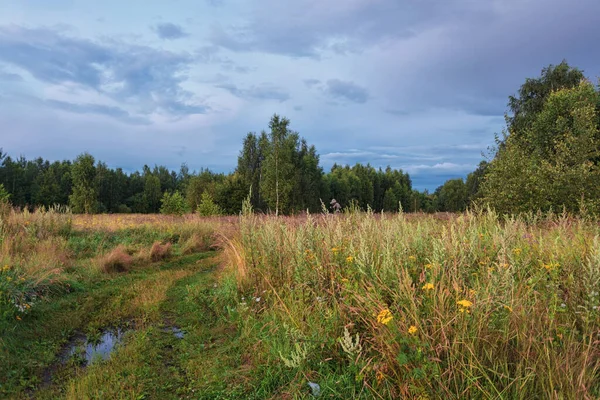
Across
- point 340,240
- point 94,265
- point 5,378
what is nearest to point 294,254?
point 340,240

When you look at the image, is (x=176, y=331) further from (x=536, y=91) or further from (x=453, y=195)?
(x=453, y=195)

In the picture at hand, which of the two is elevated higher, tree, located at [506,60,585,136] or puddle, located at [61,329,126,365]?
tree, located at [506,60,585,136]

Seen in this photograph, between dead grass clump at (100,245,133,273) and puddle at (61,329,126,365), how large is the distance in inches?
156

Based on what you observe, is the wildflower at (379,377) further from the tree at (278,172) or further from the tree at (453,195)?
the tree at (453,195)

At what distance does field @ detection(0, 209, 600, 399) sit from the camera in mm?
2311

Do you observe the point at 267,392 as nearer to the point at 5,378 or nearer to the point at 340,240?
the point at 340,240

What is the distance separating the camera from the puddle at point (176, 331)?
4.64m

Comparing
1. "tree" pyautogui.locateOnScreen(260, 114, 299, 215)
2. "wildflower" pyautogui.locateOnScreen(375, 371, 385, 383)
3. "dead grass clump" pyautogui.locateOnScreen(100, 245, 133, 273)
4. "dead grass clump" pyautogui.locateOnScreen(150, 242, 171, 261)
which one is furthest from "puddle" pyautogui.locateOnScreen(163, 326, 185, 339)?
"tree" pyautogui.locateOnScreen(260, 114, 299, 215)

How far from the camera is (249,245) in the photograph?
6160mm

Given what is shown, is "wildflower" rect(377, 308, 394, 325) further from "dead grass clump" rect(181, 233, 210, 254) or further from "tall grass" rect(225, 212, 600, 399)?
"dead grass clump" rect(181, 233, 210, 254)

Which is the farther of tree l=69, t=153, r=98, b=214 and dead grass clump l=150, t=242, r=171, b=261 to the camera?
tree l=69, t=153, r=98, b=214

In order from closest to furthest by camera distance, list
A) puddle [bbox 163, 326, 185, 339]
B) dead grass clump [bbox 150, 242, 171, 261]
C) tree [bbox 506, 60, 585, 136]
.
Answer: puddle [bbox 163, 326, 185, 339] < dead grass clump [bbox 150, 242, 171, 261] < tree [bbox 506, 60, 585, 136]

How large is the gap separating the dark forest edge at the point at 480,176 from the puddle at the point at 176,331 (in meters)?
2.39

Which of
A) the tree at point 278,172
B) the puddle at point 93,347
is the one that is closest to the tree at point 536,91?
the tree at point 278,172
